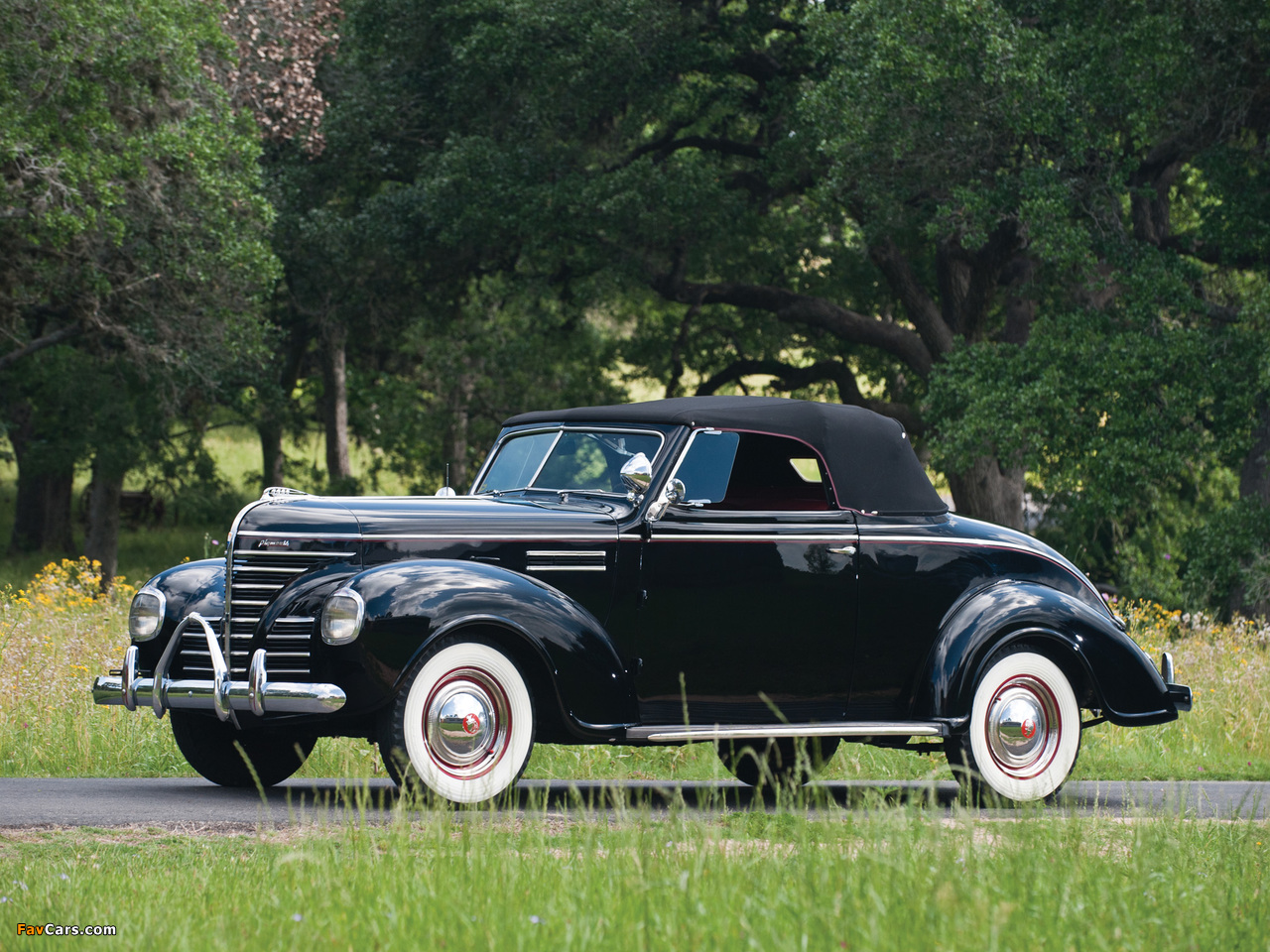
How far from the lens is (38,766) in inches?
362

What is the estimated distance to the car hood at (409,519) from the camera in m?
7.29

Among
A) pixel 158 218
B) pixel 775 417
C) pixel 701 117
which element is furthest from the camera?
pixel 701 117

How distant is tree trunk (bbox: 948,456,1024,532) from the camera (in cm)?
2411

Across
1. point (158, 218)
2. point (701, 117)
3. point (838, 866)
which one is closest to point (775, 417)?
point (838, 866)

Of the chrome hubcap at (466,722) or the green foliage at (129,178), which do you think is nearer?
the chrome hubcap at (466,722)

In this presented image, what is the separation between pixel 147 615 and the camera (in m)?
7.87

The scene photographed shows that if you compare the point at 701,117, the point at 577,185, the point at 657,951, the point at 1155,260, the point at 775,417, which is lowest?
the point at 657,951

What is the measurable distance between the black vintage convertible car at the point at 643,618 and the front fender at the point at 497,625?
0.04 ft

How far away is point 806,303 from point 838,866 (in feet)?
71.8

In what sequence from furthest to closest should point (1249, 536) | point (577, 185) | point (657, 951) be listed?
1. point (577, 185)
2. point (1249, 536)
3. point (657, 951)

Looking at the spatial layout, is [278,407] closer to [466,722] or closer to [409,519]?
[409,519]

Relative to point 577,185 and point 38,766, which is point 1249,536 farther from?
point 38,766

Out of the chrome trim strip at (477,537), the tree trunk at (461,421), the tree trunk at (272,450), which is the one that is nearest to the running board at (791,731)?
the chrome trim strip at (477,537)

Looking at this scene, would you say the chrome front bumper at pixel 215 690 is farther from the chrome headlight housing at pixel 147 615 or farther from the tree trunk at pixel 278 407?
the tree trunk at pixel 278 407
